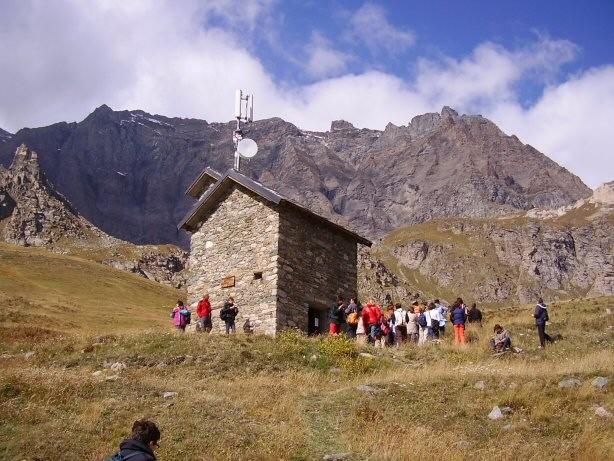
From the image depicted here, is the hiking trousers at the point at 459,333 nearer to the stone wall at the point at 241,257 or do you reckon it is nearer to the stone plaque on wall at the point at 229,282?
the stone wall at the point at 241,257

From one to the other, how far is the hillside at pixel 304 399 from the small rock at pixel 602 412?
48mm

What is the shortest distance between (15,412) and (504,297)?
17710 cm

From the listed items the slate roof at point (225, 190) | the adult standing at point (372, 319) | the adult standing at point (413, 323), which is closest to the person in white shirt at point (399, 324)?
the adult standing at point (413, 323)

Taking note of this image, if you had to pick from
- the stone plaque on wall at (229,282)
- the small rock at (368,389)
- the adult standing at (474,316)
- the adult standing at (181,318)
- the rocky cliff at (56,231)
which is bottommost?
the small rock at (368,389)

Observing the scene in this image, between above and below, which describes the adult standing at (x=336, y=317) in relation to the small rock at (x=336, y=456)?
above

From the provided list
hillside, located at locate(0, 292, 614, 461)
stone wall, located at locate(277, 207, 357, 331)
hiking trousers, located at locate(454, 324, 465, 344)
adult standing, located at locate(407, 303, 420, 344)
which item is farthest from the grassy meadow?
stone wall, located at locate(277, 207, 357, 331)

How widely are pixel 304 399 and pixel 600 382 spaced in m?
6.82

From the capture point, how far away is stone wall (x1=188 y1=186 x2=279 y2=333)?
26.1m

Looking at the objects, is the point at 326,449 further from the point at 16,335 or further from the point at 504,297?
the point at 504,297

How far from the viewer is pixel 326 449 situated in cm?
1300

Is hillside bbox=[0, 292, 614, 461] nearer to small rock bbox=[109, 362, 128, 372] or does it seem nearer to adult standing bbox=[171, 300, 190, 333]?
small rock bbox=[109, 362, 128, 372]

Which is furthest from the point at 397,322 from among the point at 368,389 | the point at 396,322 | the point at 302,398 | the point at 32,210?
the point at 32,210

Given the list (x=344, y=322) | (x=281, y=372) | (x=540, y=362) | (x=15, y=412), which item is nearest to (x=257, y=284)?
(x=344, y=322)

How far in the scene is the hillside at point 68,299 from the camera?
140 feet
